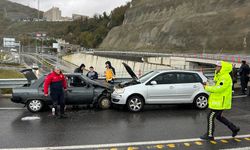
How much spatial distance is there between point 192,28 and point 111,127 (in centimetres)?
6803

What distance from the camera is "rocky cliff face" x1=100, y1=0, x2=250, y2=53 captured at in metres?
63.9

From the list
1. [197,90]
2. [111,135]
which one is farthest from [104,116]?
[197,90]

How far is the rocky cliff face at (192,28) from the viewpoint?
63.9 metres

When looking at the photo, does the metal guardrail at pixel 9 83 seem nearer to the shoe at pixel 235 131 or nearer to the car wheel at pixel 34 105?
the car wheel at pixel 34 105

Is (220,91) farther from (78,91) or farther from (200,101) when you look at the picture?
(78,91)

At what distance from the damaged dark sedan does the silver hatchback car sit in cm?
47

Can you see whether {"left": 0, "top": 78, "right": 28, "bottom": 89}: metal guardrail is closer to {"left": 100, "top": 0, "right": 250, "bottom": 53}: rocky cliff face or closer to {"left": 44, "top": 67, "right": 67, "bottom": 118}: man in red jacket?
{"left": 44, "top": 67, "right": 67, "bottom": 118}: man in red jacket

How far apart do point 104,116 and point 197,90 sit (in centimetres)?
358

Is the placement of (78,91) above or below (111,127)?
above

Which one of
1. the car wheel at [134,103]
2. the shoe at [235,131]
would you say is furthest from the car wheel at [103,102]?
the shoe at [235,131]

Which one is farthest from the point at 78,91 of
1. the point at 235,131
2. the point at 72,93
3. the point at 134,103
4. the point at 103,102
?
the point at 235,131

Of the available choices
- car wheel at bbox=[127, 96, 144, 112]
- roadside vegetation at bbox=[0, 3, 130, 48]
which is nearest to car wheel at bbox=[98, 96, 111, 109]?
car wheel at bbox=[127, 96, 144, 112]

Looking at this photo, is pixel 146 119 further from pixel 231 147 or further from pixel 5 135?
pixel 5 135

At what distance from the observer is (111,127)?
26.1ft
